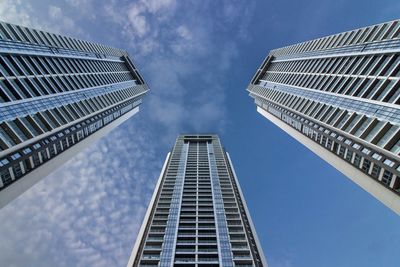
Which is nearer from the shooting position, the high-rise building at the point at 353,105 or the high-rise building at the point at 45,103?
the high-rise building at the point at 353,105

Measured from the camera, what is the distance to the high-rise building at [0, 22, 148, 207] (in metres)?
48.3

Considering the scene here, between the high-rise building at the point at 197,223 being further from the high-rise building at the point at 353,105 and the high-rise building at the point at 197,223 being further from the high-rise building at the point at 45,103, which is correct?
the high-rise building at the point at 353,105

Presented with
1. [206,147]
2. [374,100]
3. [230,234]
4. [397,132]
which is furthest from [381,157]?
[206,147]

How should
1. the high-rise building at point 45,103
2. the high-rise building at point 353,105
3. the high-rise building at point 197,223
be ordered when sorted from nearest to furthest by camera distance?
the high-rise building at point 353,105, the high-rise building at point 45,103, the high-rise building at point 197,223

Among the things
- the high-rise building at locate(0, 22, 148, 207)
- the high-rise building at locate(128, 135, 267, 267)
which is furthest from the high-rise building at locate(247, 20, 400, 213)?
the high-rise building at locate(0, 22, 148, 207)

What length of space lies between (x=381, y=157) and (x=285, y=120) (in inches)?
1902

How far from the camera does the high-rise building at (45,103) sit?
4831 cm

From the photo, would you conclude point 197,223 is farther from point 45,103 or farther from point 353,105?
point 353,105

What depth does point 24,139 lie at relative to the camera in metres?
51.0

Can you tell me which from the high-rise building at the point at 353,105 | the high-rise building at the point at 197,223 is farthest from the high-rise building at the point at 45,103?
the high-rise building at the point at 353,105

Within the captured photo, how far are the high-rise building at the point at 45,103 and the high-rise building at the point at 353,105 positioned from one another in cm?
5457

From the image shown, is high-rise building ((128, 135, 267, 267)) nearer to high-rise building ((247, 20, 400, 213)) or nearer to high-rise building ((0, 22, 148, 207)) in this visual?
high-rise building ((0, 22, 148, 207))

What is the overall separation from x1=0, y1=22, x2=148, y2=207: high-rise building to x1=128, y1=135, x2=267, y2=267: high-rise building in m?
26.2

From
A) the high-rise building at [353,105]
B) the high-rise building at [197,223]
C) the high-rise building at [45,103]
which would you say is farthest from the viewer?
the high-rise building at [197,223]
